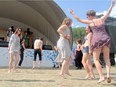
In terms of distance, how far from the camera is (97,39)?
24.4 ft

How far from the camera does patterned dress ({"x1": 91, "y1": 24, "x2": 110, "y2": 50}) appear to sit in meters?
7.38

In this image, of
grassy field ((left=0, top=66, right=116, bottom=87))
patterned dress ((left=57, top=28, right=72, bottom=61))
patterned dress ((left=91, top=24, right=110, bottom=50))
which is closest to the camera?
grassy field ((left=0, top=66, right=116, bottom=87))

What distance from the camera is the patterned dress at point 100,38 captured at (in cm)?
738

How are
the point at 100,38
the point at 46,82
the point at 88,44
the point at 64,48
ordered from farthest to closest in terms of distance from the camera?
the point at 88,44
the point at 64,48
the point at 46,82
the point at 100,38

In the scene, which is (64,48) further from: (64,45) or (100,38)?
A: (100,38)

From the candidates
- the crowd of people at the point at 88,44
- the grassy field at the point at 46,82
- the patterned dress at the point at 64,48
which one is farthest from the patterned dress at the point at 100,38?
the patterned dress at the point at 64,48

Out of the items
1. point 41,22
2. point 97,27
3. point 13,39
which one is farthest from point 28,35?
point 97,27

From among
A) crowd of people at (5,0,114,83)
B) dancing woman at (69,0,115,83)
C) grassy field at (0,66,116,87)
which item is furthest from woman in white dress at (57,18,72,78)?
dancing woman at (69,0,115,83)

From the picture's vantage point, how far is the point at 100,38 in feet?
24.2

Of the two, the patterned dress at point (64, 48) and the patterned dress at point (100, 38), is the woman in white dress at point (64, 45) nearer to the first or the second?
the patterned dress at point (64, 48)

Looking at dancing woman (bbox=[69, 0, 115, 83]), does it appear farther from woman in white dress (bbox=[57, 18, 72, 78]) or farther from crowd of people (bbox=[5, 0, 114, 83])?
woman in white dress (bbox=[57, 18, 72, 78])

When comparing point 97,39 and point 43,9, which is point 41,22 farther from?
point 97,39

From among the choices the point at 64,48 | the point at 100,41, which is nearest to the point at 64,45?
the point at 64,48

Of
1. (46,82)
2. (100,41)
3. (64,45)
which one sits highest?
(64,45)
